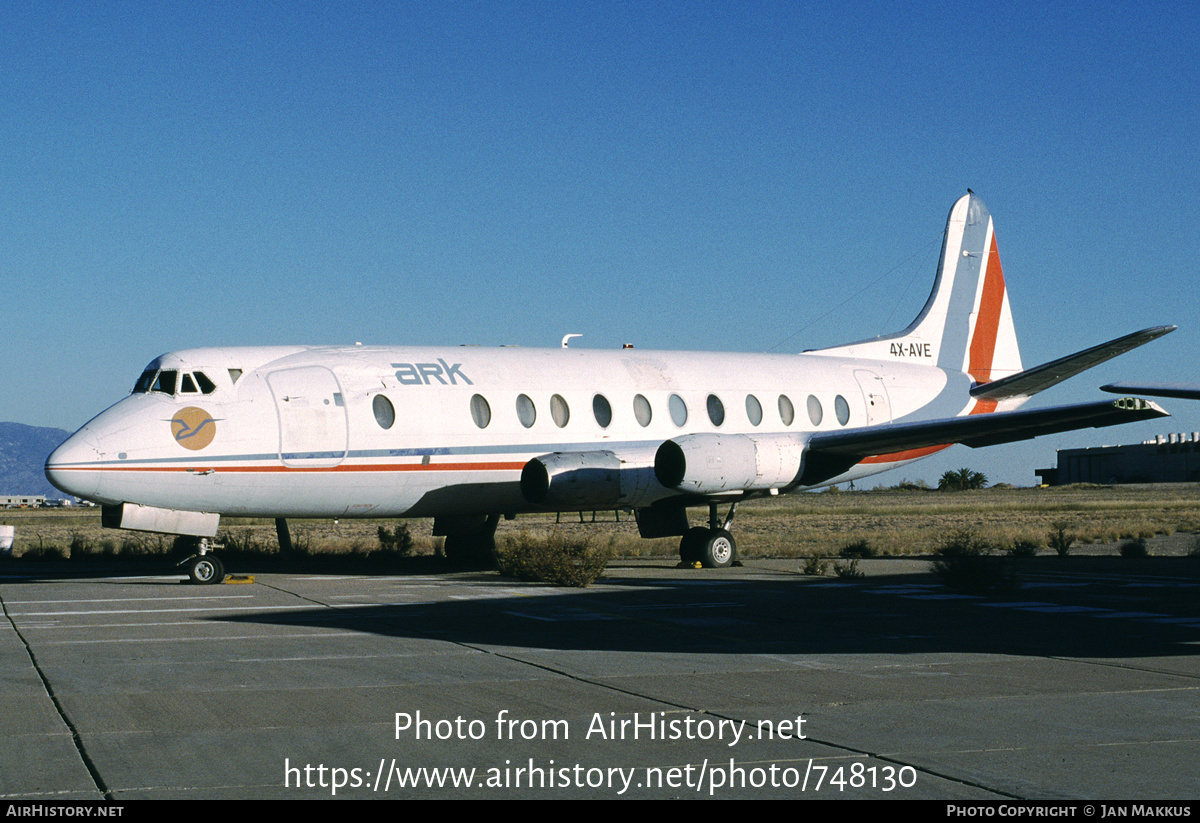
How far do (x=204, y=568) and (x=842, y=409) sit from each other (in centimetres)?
1314

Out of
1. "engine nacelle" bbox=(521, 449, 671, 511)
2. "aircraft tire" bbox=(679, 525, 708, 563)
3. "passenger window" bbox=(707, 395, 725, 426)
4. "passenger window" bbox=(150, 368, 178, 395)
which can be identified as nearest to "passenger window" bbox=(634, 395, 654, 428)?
"engine nacelle" bbox=(521, 449, 671, 511)

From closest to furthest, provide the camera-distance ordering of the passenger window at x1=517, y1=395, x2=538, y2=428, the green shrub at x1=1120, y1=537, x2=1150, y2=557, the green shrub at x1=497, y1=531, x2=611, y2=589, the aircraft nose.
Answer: the aircraft nose
the green shrub at x1=497, y1=531, x2=611, y2=589
the passenger window at x1=517, y1=395, x2=538, y2=428
the green shrub at x1=1120, y1=537, x2=1150, y2=557

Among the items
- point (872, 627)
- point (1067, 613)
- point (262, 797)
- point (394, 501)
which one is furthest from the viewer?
point (394, 501)

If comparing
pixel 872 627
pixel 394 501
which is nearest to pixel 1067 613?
pixel 872 627

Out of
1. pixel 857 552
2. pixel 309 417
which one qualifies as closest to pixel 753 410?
pixel 857 552

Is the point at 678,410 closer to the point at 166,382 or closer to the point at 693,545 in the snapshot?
the point at 693,545

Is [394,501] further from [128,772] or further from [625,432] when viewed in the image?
[128,772]

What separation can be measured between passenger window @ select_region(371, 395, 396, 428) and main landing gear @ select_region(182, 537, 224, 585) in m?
3.25

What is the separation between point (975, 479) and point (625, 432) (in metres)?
119

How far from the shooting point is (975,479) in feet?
438

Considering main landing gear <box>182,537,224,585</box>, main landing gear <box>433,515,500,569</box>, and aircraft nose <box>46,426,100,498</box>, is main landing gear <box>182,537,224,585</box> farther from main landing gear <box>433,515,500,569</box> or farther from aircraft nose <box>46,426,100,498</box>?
main landing gear <box>433,515,500,569</box>

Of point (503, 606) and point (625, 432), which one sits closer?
point (503, 606)

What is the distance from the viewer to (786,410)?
79.6ft

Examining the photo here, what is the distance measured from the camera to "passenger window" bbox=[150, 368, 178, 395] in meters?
18.2
